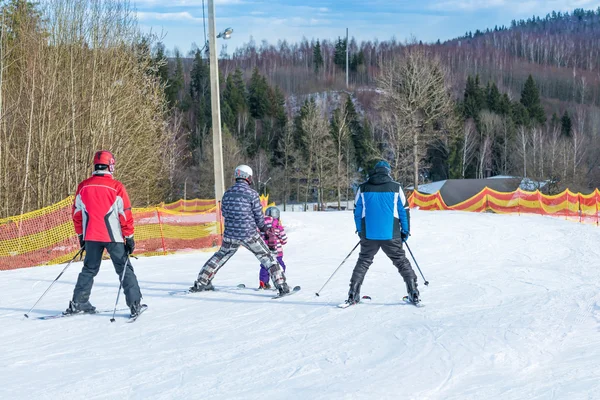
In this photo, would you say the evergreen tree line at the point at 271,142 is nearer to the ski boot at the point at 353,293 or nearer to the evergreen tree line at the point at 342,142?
the evergreen tree line at the point at 342,142

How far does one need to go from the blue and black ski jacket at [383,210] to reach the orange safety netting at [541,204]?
18410mm

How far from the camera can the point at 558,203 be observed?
25.1 meters

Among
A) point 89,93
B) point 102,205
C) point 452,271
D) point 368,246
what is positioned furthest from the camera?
point 89,93

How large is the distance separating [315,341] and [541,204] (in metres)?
22.3

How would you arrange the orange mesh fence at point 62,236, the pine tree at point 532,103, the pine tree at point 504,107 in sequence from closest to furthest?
the orange mesh fence at point 62,236, the pine tree at point 504,107, the pine tree at point 532,103

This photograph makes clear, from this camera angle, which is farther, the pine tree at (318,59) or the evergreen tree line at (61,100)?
the pine tree at (318,59)

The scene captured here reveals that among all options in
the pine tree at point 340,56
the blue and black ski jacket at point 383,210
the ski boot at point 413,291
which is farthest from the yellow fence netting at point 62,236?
the pine tree at point 340,56

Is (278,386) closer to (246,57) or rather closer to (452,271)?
(452,271)

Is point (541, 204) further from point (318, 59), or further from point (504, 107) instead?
point (318, 59)

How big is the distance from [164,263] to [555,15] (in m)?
216

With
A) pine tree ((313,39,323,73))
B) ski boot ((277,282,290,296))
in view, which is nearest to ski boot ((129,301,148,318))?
ski boot ((277,282,290,296))

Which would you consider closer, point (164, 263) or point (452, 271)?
point (452, 271)

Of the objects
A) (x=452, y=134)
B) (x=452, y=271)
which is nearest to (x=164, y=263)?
(x=452, y=271)

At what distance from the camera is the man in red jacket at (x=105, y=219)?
6.03 meters
